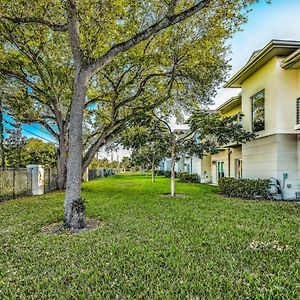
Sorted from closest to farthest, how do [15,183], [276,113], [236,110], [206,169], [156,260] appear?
[156,260]
[276,113]
[15,183]
[236,110]
[206,169]

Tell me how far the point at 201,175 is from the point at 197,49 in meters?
16.5

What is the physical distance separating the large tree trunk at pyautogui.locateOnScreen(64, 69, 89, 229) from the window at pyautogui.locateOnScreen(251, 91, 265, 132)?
982 centimetres

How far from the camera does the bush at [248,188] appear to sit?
12.2 meters

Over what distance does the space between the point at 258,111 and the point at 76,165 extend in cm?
1069

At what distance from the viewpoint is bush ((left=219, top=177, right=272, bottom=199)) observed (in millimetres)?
12244

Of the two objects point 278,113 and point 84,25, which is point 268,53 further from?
point 84,25

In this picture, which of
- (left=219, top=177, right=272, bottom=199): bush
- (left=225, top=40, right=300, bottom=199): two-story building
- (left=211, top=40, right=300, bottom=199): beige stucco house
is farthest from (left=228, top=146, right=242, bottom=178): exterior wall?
(left=225, top=40, right=300, bottom=199): two-story building

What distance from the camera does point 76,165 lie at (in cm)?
691

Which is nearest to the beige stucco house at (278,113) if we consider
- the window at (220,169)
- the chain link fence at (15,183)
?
the window at (220,169)

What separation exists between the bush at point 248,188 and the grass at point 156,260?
204 inches

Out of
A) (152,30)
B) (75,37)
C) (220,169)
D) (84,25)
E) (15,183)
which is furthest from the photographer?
(220,169)

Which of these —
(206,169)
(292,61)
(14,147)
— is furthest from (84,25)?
(206,169)

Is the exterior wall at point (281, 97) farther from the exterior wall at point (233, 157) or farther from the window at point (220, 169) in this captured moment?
the window at point (220, 169)

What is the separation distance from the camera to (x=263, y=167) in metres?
13.4
